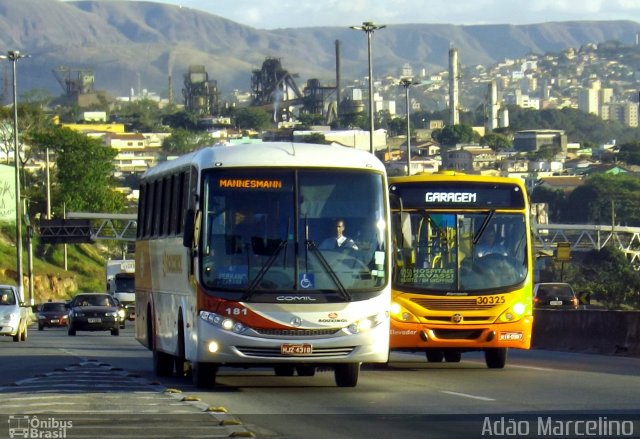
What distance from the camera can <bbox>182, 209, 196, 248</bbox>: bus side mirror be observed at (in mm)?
18125

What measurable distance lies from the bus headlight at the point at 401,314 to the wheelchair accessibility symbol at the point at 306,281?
4.62 m

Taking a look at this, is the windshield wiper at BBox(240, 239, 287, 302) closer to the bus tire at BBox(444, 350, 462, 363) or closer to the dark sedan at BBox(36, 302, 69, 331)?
the bus tire at BBox(444, 350, 462, 363)

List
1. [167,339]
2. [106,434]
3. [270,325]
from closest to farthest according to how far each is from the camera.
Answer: [106,434], [270,325], [167,339]

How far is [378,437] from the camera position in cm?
1329

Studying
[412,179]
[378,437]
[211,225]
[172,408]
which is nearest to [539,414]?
[378,437]

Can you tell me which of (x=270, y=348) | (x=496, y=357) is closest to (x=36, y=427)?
(x=270, y=348)

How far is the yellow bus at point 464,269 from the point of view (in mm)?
22531

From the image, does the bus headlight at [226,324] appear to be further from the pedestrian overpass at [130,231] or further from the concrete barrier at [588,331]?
the pedestrian overpass at [130,231]

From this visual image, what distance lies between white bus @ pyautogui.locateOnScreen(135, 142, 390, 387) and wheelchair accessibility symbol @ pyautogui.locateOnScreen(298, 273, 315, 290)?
11mm

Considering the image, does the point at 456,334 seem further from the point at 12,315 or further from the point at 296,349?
the point at 12,315

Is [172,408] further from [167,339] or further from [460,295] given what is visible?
[460,295]

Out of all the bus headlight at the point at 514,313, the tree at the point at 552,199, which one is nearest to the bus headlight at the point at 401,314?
the bus headlight at the point at 514,313

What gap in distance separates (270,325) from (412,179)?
608 cm

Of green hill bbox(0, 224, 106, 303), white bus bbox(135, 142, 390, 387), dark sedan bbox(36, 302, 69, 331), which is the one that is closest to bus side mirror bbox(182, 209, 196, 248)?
white bus bbox(135, 142, 390, 387)
